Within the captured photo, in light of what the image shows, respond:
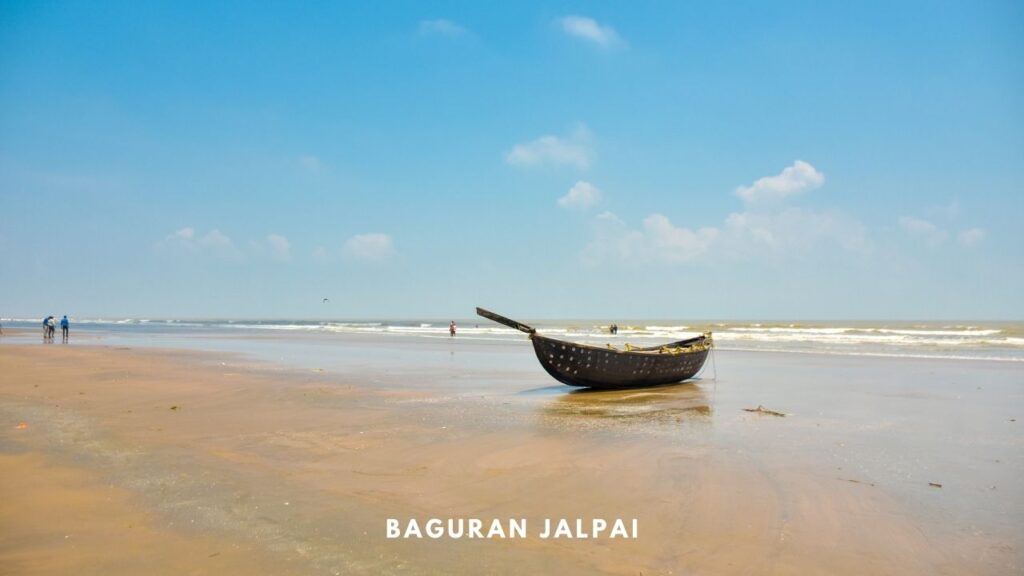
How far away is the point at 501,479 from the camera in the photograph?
659 cm

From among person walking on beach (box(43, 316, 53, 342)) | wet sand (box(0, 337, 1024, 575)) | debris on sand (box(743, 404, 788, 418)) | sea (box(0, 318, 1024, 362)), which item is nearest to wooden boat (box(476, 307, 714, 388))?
wet sand (box(0, 337, 1024, 575))

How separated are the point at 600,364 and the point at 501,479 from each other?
8.04 m

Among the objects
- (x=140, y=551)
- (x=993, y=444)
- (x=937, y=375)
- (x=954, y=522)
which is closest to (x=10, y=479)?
(x=140, y=551)

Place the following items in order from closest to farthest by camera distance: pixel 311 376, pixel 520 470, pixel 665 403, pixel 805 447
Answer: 1. pixel 520 470
2. pixel 805 447
3. pixel 665 403
4. pixel 311 376

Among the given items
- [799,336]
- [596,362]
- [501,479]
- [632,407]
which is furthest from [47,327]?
[799,336]

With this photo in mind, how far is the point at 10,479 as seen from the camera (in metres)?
6.12

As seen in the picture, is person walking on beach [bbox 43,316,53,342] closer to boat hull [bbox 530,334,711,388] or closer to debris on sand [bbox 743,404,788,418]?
boat hull [bbox 530,334,711,388]

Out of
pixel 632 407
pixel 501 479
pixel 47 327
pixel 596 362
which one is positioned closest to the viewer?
pixel 501 479

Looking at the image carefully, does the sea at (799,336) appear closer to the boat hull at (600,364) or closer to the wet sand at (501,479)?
the boat hull at (600,364)

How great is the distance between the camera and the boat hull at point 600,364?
1414 cm

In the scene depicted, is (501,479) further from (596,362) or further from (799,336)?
(799,336)

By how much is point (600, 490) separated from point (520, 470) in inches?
44.1

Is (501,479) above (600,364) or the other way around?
the other way around

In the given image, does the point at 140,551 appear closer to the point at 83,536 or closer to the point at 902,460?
the point at 83,536
